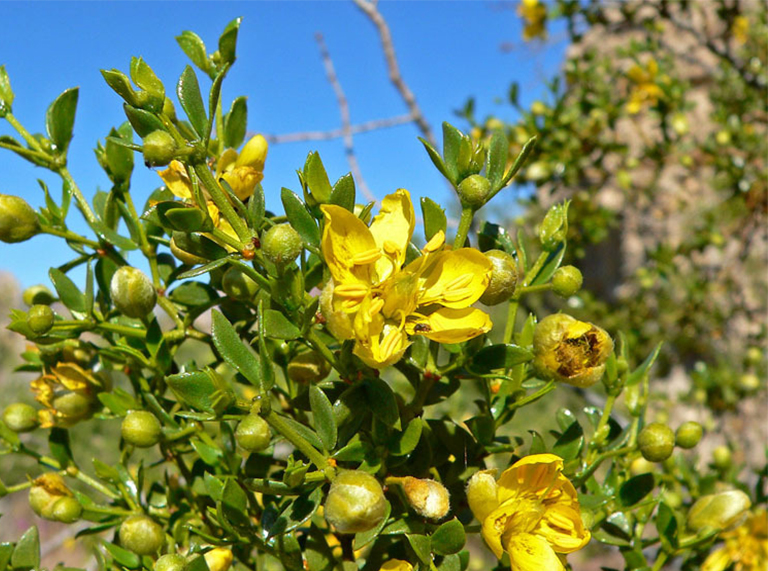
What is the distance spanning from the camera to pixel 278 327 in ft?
2.21

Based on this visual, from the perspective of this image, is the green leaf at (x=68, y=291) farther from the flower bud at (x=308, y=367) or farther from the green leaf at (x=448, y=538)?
the green leaf at (x=448, y=538)

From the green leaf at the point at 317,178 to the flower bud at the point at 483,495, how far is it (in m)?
0.35

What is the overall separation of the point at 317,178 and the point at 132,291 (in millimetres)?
312

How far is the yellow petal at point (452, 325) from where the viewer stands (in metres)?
0.69

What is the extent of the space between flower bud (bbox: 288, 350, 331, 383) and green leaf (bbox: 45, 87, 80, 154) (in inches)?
18.3

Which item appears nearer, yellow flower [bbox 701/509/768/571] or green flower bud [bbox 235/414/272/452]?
green flower bud [bbox 235/414/272/452]

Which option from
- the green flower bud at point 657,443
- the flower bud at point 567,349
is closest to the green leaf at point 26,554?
→ the flower bud at point 567,349

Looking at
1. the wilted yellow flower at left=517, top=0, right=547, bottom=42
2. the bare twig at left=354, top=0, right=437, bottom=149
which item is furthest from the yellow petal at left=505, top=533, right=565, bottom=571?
the wilted yellow flower at left=517, top=0, right=547, bottom=42

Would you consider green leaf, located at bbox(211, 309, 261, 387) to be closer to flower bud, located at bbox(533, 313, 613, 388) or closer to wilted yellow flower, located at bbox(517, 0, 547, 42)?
flower bud, located at bbox(533, 313, 613, 388)

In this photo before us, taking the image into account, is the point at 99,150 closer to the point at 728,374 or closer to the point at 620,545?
the point at 620,545

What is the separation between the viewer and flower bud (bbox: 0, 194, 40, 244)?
834mm

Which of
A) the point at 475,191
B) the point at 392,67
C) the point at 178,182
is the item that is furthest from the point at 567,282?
the point at 392,67

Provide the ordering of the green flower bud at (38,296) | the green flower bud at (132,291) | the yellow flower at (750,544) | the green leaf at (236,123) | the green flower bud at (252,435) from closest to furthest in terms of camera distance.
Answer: the green flower bud at (252,435), the green flower bud at (132,291), the green leaf at (236,123), the green flower bud at (38,296), the yellow flower at (750,544)

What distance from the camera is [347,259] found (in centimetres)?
71
